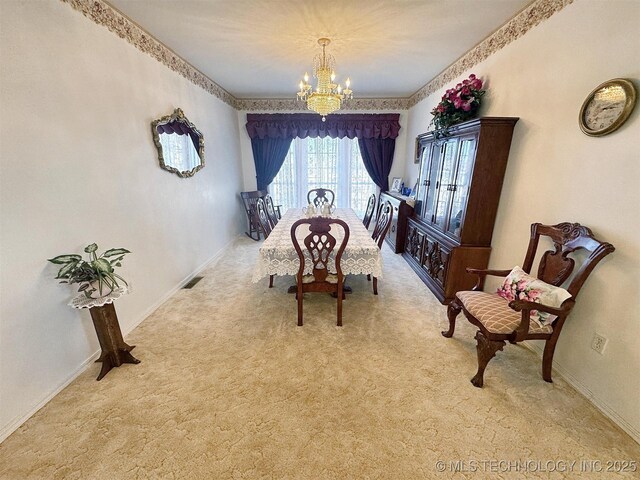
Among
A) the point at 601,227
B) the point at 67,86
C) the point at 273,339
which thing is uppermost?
the point at 67,86

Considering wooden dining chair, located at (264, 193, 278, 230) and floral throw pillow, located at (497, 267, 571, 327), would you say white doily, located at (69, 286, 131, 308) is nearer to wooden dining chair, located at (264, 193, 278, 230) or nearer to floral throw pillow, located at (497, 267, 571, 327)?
wooden dining chair, located at (264, 193, 278, 230)

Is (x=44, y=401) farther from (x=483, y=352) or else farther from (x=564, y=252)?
A: (x=564, y=252)

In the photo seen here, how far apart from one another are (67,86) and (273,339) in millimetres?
2282

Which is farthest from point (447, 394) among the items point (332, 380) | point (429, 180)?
point (429, 180)

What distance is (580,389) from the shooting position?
1.67 meters

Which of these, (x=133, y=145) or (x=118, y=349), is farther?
(x=133, y=145)

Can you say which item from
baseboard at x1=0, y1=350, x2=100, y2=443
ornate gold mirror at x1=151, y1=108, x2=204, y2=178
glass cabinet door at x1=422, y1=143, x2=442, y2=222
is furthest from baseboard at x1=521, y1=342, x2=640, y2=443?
ornate gold mirror at x1=151, y1=108, x2=204, y2=178

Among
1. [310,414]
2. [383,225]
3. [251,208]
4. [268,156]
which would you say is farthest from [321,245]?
[268,156]

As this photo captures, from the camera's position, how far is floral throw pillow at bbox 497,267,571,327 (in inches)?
63.3

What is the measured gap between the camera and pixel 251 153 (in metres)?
5.31

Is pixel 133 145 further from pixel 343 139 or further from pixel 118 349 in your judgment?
pixel 343 139

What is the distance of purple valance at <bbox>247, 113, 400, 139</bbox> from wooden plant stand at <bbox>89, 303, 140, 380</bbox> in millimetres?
4143

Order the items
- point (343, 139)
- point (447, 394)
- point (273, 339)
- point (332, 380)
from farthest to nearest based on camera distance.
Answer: point (343, 139), point (273, 339), point (332, 380), point (447, 394)

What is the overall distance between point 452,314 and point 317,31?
277 centimetres
